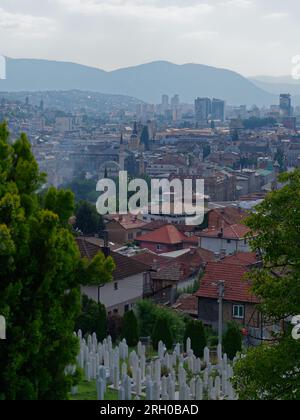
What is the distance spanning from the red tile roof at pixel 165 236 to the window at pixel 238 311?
47.7ft

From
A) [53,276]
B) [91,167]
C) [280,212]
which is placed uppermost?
[280,212]

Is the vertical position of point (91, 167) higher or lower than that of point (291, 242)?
lower

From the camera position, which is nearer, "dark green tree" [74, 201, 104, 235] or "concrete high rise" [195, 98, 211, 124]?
"dark green tree" [74, 201, 104, 235]

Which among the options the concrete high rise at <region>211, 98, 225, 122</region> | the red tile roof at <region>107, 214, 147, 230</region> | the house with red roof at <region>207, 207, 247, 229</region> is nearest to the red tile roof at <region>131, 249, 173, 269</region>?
the house with red roof at <region>207, 207, 247, 229</region>

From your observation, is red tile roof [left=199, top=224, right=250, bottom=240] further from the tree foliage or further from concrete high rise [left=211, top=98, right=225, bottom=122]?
concrete high rise [left=211, top=98, right=225, bottom=122]

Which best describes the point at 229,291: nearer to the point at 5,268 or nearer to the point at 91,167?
the point at 5,268

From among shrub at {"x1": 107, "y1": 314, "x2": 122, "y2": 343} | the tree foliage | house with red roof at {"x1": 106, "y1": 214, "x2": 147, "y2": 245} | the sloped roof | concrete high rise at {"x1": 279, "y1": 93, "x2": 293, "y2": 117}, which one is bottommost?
house with red roof at {"x1": 106, "y1": 214, "x2": 147, "y2": 245}

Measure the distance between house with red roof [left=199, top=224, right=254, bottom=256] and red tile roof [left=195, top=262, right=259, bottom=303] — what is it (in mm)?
8971

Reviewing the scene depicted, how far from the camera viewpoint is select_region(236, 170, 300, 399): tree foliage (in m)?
6.16

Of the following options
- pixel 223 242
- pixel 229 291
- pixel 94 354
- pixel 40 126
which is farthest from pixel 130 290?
pixel 40 126

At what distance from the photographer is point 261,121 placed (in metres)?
138

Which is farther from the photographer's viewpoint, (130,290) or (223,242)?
(223,242)

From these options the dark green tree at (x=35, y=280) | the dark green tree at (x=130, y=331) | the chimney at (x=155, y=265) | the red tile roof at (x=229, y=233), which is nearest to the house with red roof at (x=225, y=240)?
the red tile roof at (x=229, y=233)
